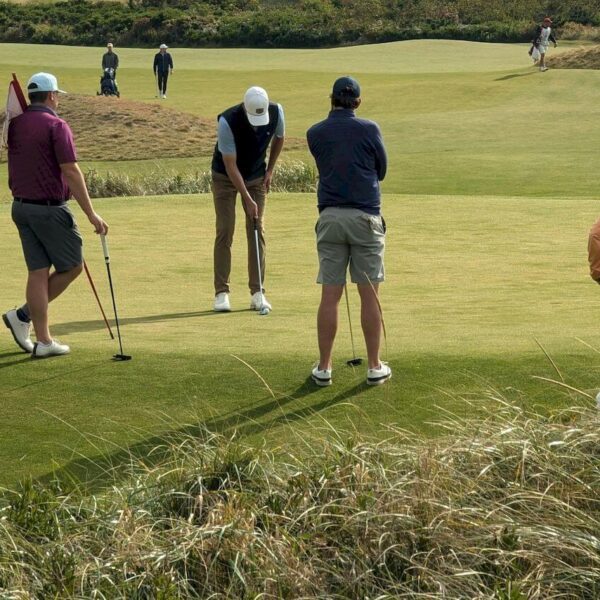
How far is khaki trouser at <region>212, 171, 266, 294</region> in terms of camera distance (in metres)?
11.5

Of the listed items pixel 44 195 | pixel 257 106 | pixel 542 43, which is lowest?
pixel 542 43

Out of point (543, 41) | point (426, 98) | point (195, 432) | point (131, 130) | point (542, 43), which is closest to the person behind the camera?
point (195, 432)

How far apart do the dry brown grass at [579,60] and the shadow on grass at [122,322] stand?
3926 cm

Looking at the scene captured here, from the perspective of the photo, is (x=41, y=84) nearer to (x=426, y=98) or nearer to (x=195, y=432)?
(x=195, y=432)

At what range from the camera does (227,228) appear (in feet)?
38.4

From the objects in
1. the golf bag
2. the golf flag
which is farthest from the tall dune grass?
Answer: the golf bag

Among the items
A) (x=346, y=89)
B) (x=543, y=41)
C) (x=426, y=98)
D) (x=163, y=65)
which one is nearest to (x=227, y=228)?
(x=346, y=89)

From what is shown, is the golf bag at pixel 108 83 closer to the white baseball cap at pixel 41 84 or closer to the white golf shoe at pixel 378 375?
the white baseball cap at pixel 41 84

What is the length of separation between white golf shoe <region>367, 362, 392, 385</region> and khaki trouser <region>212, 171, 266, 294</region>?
306 cm

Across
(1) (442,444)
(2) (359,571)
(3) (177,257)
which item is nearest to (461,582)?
(2) (359,571)

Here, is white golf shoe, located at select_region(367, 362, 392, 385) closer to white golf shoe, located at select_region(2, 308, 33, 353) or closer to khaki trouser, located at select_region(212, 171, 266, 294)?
white golf shoe, located at select_region(2, 308, 33, 353)

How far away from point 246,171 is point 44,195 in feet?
8.46

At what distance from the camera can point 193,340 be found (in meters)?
9.83

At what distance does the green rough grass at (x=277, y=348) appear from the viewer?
8156 millimetres
